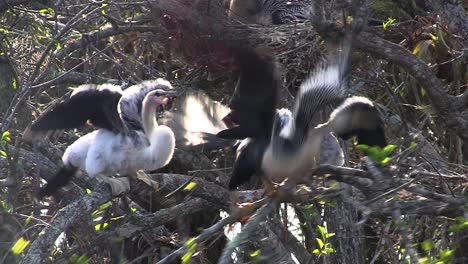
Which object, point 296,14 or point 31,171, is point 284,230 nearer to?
point 31,171

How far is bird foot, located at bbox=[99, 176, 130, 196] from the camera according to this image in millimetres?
4219

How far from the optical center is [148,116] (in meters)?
4.72

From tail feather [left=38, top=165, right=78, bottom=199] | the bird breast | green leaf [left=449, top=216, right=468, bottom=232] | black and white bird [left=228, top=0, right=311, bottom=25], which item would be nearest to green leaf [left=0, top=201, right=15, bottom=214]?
tail feather [left=38, top=165, right=78, bottom=199]

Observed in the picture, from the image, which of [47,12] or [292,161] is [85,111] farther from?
[292,161]

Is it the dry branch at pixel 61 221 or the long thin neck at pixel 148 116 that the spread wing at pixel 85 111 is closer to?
the long thin neck at pixel 148 116

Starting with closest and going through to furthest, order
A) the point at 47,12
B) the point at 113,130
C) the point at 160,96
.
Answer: the point at 113,130 → the point at 160,96 → the point at 47,12

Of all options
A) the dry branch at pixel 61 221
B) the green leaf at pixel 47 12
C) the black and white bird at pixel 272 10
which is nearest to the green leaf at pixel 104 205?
the dry branch at pixel 61 221

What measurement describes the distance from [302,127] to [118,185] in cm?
105

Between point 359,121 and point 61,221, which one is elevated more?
point 359,121

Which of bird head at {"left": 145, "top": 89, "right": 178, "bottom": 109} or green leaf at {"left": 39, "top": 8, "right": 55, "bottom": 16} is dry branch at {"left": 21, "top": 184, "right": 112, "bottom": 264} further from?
green leaf at {"left": 39, "top": 8, "right": 55, "bottom": 16}

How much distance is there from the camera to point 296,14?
23.0 ft

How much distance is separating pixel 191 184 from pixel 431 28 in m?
1.83

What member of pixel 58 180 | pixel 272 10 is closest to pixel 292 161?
pixel 58 180

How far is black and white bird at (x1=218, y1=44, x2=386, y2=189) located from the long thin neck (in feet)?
2.45
